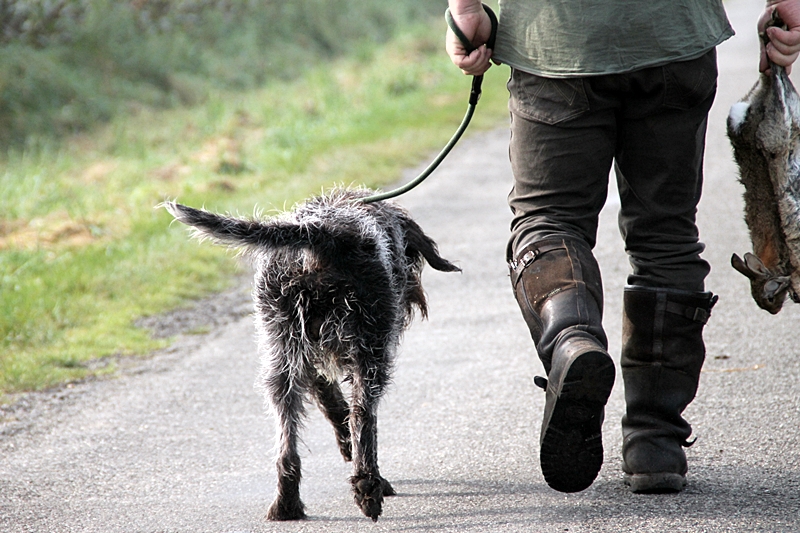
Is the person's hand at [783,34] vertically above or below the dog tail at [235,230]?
above

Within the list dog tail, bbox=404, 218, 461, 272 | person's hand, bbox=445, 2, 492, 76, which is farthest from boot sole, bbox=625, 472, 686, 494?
person's hand, bbox=445, 2, 492, 76

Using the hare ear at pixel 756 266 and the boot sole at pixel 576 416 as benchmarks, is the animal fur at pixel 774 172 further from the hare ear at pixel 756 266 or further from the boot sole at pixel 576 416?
the boot sole at pixel 576 416

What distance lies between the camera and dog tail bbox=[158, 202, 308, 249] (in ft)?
9.43

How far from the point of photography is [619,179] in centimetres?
317

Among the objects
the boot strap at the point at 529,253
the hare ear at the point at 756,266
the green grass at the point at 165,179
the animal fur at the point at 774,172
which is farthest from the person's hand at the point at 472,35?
the green grass at the point at 165,179

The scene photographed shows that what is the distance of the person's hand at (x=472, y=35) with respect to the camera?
9.95ft

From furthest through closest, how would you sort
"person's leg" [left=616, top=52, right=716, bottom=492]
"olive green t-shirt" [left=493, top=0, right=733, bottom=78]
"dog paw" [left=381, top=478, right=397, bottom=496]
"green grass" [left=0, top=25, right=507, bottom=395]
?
"green grass" [left=0, top=25, right=507, bottom=395] < "dog paw" [left=381, top=478, right=397, bottom=496] < "person's leg" [left=616, top=52, right=716, bottom=492] < "olive green t-shirt" [left=493, top=0, right=733, bottom=78]

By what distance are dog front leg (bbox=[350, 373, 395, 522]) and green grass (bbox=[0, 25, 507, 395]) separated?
2411mm

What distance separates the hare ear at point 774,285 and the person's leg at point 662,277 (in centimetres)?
24

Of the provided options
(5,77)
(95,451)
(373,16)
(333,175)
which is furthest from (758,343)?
(373,16)

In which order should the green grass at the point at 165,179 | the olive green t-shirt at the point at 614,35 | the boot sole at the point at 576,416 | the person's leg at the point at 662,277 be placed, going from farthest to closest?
the green grass at the point at 165,179, the person's leg at the point at 662,277, the olive green t-shirt at the point at 614,35, the boot sole at the point at 576,416

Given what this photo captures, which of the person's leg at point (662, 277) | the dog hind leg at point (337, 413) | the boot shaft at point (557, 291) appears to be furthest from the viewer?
the dog hind leg at point (337, 413)

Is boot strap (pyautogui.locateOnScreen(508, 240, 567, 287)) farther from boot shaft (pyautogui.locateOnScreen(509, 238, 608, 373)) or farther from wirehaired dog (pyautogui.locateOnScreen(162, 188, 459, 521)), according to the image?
wirehaired dog (pyautogui.locateOnScreen(162, 188, 459, 521))

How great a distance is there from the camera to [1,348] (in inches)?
204
